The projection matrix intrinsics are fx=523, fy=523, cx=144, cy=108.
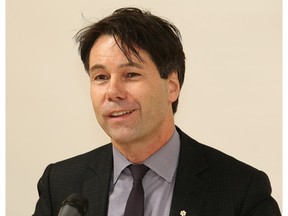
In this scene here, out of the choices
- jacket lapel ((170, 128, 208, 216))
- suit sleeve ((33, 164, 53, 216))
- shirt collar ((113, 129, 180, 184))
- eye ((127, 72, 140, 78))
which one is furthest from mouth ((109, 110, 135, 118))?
suit sleeve ((33, 164, 53, 216))

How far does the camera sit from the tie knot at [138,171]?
2357 millimetres

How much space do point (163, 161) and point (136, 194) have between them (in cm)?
21

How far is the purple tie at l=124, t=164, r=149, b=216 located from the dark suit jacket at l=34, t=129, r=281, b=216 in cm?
13

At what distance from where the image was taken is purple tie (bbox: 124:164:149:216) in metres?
2.27

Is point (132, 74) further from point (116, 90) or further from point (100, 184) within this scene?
point (100, 184)

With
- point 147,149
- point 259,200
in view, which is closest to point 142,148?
point 147,149

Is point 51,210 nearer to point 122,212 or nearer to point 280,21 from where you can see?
point 122,212

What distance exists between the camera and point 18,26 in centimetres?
347

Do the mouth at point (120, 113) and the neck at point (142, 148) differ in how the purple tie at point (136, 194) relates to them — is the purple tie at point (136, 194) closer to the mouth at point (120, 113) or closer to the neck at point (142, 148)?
the neck at point (142, 148)

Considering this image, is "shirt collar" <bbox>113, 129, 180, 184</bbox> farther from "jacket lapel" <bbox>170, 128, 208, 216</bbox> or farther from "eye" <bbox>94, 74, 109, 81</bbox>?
"eye" <bbox>94, 74, 109, 81</bbox>

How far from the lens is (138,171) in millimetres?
2369

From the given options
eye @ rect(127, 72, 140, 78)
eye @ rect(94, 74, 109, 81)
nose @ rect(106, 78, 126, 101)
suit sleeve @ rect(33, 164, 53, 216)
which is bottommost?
suit sleeve @ rect(33, 164, 53, 216)

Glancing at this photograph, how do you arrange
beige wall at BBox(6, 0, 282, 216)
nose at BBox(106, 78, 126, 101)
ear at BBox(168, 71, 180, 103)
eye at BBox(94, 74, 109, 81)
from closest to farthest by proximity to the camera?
nose at BBox(106, 78, 126, 101)
eye at BBox(94, 74, 109, 81)
ear at BBox(168, 71, 180, 103)
beige wall at BBox(6, 0, 282, 216)
